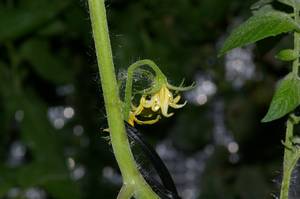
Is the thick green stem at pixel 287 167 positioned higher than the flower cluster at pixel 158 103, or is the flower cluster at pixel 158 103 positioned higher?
the flower cluster at pixel 158 103

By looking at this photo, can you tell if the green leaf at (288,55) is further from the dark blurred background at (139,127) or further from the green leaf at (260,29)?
the dark blurred background at (139,127)

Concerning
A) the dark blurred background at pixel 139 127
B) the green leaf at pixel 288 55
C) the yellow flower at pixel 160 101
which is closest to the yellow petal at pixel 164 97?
the yellow flower at pixel 160 101

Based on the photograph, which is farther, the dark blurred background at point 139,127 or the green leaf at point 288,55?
the dark blurred background at point 139,127

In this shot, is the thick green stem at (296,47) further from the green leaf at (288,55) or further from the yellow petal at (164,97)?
the yellow petal at (164,97)

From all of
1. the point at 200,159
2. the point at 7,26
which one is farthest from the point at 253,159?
the point at 7,26

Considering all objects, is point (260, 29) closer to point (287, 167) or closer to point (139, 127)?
point (287, 167)

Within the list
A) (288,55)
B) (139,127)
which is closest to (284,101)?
(288,55)

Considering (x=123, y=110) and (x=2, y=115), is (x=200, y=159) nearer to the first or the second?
(x=2, y=115)
